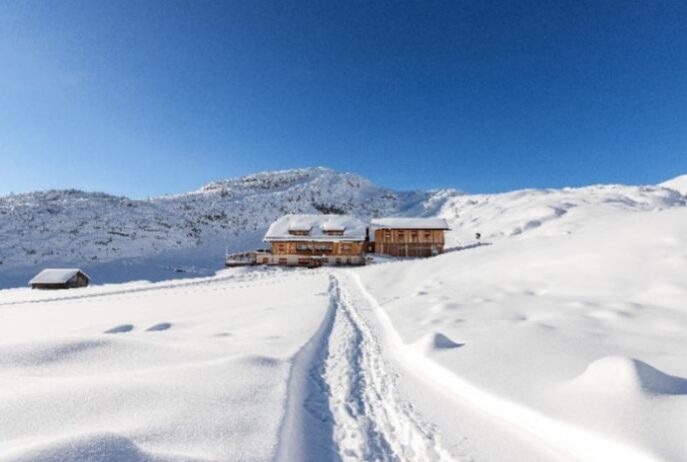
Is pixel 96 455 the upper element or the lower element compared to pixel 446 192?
lower

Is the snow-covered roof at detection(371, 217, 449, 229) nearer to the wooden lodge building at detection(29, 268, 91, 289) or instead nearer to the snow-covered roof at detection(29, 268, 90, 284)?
the wooden lodge building at detection(29, 268, 91, 289)

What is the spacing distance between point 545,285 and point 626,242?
4.84m

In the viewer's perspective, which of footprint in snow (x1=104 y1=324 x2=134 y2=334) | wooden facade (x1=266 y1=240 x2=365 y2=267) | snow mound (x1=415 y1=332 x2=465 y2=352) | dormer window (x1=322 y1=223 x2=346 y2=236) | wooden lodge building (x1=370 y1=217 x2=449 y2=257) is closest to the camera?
snow mound (x1=415 y1=332 x2=465 y2=352)

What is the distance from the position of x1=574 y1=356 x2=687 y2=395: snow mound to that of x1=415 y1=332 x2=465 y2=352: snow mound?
249 cm

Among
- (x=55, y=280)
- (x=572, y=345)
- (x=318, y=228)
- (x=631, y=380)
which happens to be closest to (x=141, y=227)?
(x=55, y=280)

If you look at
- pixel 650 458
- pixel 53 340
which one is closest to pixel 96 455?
pixel 650 458

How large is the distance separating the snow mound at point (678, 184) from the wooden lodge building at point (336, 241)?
87244 mm

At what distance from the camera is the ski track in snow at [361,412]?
3.43m

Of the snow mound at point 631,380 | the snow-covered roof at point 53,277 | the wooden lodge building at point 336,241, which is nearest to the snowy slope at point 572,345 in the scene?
the snow mound at point 631,380

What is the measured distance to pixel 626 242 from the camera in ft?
48.8

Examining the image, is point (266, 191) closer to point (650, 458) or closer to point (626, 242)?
point (626, 242)

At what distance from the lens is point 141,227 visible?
164 ft

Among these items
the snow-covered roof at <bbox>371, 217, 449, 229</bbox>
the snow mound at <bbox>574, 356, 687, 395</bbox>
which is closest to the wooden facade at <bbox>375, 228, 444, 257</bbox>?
the snow-covered roof at <bbox>371, 217, 449, 229</bbox>

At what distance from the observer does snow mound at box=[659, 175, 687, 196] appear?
299 ft
